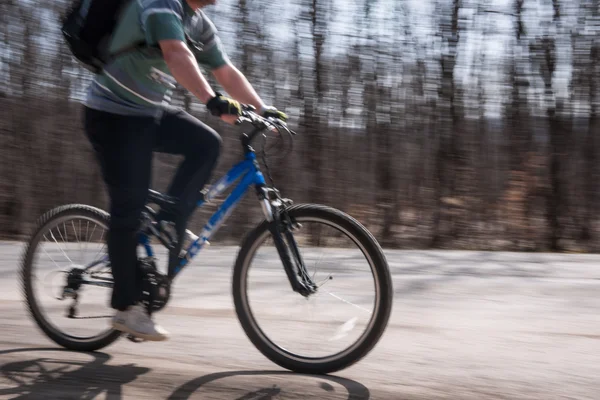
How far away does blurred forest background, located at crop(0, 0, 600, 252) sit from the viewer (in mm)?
7230

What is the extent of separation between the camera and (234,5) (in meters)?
7.66

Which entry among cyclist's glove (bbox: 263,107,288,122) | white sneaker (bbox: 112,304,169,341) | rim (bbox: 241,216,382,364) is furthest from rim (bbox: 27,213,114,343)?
cyclist's glove (bbox: 263,107,288,122)

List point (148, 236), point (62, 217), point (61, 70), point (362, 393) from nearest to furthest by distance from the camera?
point (362, 393) < point (148, 236) < point (62, 217) < point (61, 70)

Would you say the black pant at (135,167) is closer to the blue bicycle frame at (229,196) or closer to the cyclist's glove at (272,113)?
the blue bicycle frame at (229,196)

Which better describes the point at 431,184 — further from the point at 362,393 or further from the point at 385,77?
the point at 362,393

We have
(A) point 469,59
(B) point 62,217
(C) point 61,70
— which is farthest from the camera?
(C) point 61,70

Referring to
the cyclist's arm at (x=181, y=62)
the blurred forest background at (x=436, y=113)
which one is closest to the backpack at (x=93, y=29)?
the cyclist's arm at (x=181, y=62)

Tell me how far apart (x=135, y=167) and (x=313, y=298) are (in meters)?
0.97

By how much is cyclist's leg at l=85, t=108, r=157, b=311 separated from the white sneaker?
0.04m

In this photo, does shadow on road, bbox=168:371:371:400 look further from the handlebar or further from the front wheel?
the handlebar

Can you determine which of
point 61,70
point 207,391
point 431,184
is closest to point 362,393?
point 207,391

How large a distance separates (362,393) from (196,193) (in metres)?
1.15

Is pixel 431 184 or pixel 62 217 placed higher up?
pixel 62 217

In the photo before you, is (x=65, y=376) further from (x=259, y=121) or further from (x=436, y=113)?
(x=436, y=113)
